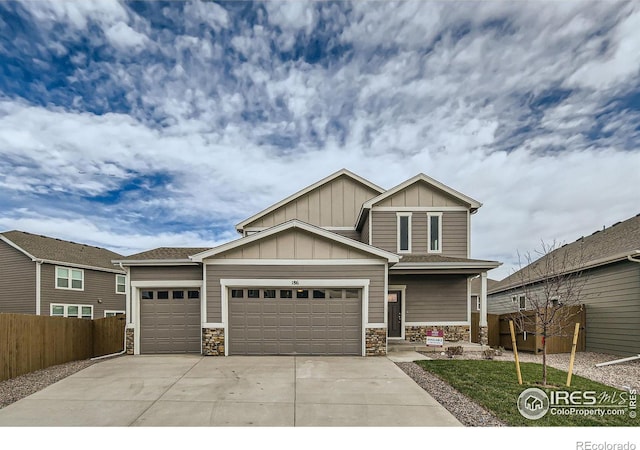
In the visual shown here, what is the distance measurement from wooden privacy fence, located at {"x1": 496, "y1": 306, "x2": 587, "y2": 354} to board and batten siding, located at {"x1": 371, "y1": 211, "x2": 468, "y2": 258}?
10.4ft

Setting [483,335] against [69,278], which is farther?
[69,278]

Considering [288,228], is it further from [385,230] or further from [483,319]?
[483,319]

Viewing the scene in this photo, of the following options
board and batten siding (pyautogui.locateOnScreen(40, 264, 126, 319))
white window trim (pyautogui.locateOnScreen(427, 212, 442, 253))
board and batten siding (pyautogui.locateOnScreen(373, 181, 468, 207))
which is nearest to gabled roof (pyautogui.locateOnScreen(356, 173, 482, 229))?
board and batten siding (pyautogui.locateOnScreen(373, 181, 468, 207))

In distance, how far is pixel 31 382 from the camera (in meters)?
8.76

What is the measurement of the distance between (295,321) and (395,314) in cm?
509

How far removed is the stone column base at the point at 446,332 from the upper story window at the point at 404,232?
10.1ft

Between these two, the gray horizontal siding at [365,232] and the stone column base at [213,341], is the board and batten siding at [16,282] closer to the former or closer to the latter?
the stone column base at [213,341]

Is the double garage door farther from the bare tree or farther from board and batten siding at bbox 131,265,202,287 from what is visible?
the bare tree

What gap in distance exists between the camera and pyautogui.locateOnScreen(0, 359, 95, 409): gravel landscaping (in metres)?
7.49

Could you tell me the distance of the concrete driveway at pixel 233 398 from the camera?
6117mm

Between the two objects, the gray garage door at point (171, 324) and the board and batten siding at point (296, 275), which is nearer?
the board and batten siding at point (296, 275)

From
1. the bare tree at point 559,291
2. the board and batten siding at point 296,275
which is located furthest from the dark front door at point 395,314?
the bare tree at point 559,291

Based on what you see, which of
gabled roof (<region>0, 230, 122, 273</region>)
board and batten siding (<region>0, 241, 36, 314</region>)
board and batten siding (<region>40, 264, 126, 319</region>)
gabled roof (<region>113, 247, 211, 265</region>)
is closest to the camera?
gabled roof (<region>113, 247, 211, 265</region>)

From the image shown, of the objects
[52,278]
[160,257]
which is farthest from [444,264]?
[52,278]
